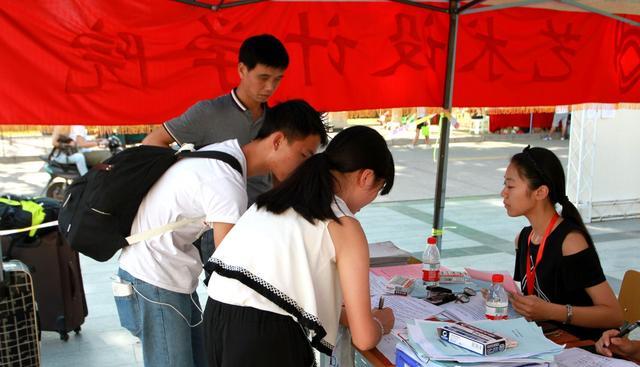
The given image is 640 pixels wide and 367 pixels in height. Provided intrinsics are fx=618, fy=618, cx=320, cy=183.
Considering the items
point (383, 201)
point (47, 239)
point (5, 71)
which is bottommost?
point (383, 201)

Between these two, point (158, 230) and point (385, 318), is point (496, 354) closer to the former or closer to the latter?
point (385, 318)

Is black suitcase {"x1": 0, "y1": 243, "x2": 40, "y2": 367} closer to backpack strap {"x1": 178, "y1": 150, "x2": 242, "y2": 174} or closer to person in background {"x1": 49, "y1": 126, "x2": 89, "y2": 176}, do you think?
backpack strap {"x1": 178, "y1": 150, "x2": 242, "y2": 174}

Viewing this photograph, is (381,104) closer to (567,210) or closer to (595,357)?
(567,210)

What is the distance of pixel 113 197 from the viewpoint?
1759 millimetres

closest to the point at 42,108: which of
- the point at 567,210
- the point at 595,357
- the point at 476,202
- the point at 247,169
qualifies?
the point at 247,169

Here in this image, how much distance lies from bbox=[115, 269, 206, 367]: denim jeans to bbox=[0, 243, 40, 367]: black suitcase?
1.04m

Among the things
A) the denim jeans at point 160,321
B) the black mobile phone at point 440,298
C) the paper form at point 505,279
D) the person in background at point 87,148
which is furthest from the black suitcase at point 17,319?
the person in background at point 87,148

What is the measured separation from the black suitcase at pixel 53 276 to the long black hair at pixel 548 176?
8.13 ft

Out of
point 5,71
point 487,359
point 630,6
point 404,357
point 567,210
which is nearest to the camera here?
point 487,359

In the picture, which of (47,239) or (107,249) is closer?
(107,249)

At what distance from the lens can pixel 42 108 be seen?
9.27 feet

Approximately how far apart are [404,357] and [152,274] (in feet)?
2.52

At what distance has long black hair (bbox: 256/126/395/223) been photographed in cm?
142

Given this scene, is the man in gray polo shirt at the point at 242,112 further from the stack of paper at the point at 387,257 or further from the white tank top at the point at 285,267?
the white tank top at the point at 285,267
